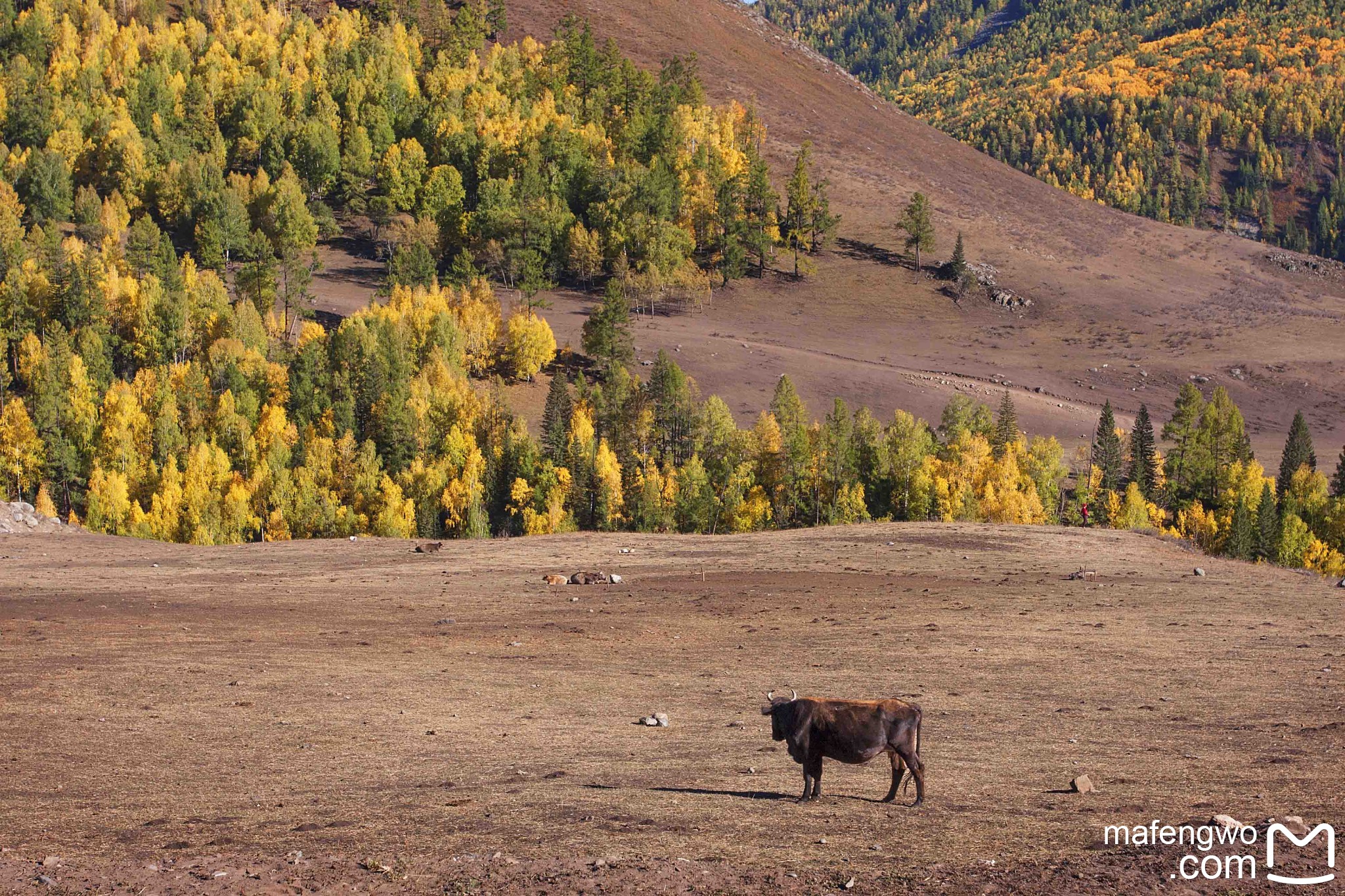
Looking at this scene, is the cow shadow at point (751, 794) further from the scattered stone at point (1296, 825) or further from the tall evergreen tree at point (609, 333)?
the tall evergreen tree at point (609, 333)

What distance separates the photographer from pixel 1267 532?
89625 millimetres

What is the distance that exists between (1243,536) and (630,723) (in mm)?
78839

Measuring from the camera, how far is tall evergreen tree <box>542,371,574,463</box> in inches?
3816

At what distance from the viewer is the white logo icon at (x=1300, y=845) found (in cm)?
1295

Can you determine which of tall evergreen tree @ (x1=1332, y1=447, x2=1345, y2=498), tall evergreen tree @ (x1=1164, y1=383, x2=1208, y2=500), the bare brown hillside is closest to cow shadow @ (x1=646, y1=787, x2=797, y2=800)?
tall evergreen tree @ (x1=1332, y1=447, x2=1345, y2=498)

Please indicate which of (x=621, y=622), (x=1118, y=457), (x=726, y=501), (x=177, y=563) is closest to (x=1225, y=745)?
(x=621, y=622)

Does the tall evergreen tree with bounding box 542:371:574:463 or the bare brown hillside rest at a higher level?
Result: the bare brown hillside

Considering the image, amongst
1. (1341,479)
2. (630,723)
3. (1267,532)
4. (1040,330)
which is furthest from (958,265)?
(630,723)

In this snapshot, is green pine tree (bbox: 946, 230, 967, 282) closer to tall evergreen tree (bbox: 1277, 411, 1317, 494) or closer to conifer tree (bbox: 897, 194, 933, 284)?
conifer tree (bbox: 897, 194, 933, 284)

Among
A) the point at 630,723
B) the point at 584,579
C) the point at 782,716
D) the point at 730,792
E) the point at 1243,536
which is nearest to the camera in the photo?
the point at 782,716

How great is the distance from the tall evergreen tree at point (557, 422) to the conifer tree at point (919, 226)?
90.3 metres

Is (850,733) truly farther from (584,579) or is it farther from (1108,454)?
(1108,454)

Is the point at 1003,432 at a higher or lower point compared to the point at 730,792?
lower

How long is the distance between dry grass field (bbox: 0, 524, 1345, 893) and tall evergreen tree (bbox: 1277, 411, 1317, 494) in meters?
63.5
